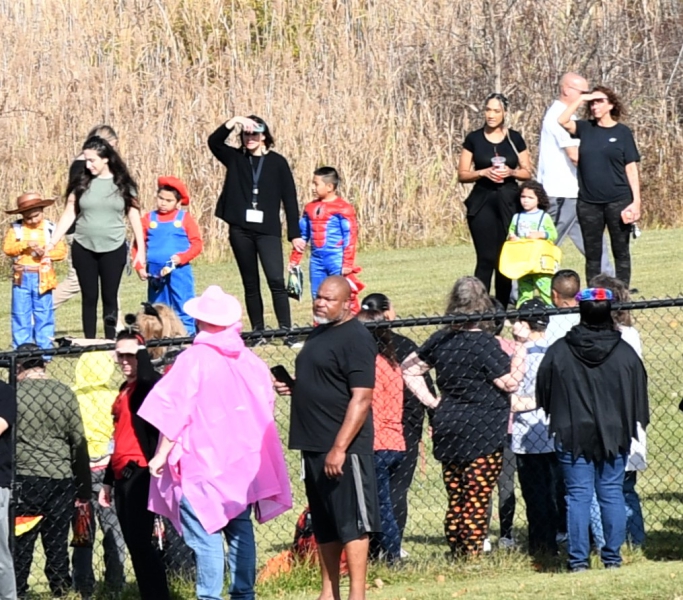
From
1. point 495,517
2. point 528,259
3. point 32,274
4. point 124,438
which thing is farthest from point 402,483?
point 32,274

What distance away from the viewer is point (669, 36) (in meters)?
24.0

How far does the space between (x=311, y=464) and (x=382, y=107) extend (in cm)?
1441

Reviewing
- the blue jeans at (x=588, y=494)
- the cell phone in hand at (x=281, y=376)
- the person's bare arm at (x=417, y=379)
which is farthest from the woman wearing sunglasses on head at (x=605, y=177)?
the cell phone in hand at (x=281, y=376)

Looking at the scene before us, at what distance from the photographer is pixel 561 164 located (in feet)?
43.9

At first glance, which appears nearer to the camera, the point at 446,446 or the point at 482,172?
the point at 446,446

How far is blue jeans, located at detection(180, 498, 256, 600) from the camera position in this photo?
765cm

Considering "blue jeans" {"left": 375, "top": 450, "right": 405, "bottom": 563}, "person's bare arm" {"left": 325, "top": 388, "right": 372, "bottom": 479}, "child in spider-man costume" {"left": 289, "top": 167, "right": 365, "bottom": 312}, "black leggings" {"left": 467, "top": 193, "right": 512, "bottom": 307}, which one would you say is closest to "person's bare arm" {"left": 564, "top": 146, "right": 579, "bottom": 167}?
"black leggings" {"left": 467, "top": 193, "right": 512, "bottom": 307}

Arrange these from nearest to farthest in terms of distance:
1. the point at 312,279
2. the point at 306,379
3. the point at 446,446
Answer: the point at 306,379
the point at 446,446
the point at 312,279

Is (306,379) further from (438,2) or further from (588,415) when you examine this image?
(438,2)

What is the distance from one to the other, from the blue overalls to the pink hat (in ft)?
17.8

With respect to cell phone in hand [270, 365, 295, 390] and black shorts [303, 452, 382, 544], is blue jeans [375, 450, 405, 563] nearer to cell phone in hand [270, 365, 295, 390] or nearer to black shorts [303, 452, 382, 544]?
cell phone in hand [270, 365, 295, 390]

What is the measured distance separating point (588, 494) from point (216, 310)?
2.27m

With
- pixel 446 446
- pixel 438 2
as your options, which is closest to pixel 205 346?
pixel 446 446

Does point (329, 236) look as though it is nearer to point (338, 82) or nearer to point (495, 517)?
point (495, 517)
